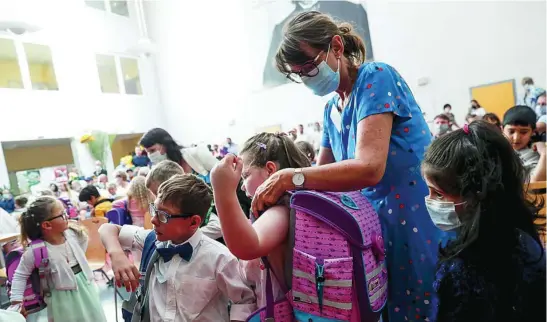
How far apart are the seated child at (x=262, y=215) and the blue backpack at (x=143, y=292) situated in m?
0.40

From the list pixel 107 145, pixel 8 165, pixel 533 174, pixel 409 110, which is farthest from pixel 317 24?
pixel 107 145

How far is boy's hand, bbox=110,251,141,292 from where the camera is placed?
1.46 m

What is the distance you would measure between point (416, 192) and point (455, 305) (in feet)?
1.14

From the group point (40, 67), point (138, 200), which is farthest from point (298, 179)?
point (40, 67)

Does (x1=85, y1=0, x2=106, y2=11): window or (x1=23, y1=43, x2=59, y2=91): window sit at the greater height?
(x1=85, y1=0, x2=106, y2=11): window

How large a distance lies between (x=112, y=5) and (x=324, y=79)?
14.8 m

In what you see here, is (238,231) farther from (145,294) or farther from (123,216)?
(123,216)

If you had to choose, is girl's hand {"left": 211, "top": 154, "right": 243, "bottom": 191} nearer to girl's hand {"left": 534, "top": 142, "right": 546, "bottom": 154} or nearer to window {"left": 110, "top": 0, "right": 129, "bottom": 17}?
girl's hand {"left": 534, "top": 142, "right": 546, "bottom": 154}

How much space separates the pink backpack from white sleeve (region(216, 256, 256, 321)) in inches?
10.8

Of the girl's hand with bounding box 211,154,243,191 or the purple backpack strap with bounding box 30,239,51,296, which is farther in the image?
the purple backpack strap with bounding box 30,239,51,296

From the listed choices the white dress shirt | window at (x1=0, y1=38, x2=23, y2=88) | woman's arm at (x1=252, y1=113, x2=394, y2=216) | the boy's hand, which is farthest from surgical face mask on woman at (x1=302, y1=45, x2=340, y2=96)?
window at (x1=0, y1=38, x2=23, y2=88)

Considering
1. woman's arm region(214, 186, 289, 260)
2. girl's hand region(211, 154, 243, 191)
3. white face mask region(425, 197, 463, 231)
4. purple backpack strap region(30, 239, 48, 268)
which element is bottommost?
purple backpack strap region(30, 239, 48, 268)

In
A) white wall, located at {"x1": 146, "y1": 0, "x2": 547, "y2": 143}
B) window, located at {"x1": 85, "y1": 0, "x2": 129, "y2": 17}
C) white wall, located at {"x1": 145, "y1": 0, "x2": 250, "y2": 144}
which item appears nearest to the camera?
white wall, located at {"x1": 146, "y1": 0, "x2": 547, "y2": 143}

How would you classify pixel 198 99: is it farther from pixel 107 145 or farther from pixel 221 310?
pixel 221 310
